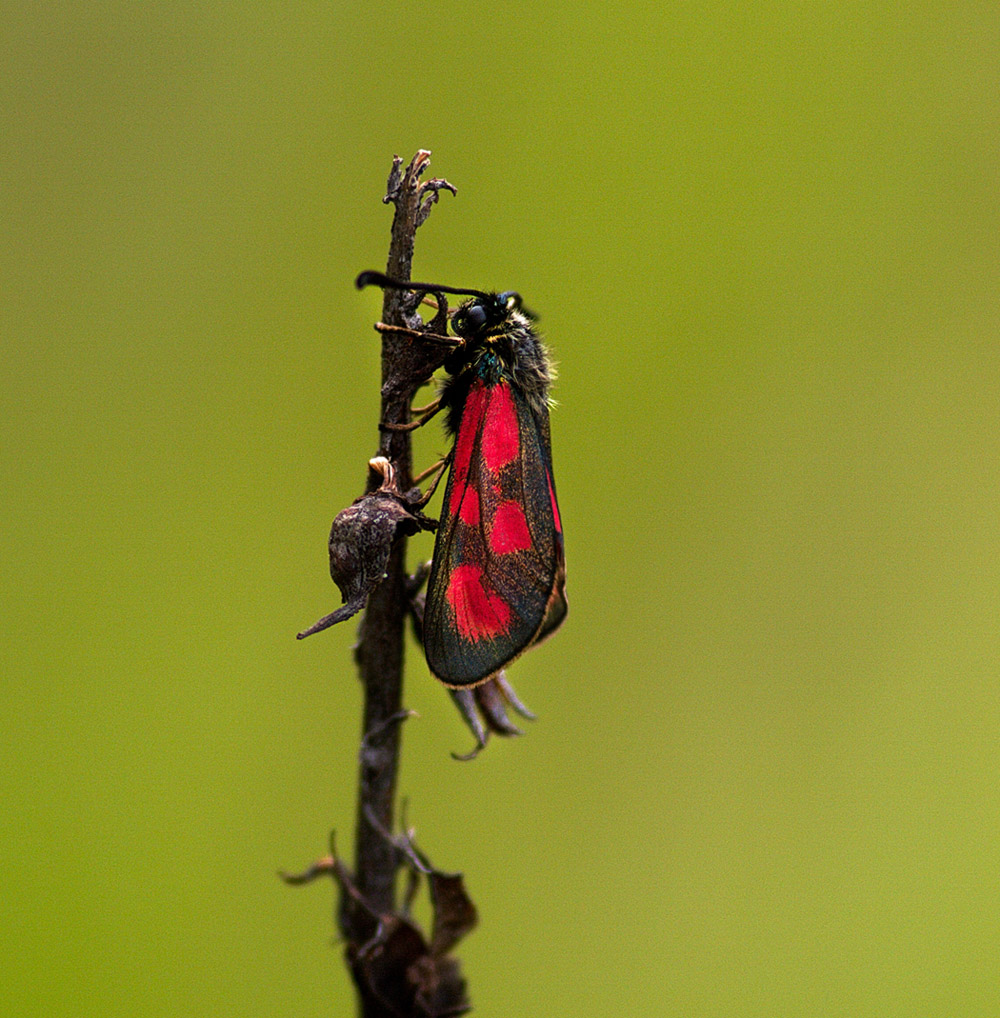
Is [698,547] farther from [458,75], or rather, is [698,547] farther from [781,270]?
[458,75]

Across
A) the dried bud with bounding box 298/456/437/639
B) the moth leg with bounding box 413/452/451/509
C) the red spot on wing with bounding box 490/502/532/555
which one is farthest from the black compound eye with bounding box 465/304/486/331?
the dried bud with bounding box 298/456/437/639

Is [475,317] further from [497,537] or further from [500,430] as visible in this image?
[497,537]

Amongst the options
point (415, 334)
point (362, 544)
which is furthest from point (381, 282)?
point (362, 544)

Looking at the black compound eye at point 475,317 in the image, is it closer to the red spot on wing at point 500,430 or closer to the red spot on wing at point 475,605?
the red spot on wing at point 500,430

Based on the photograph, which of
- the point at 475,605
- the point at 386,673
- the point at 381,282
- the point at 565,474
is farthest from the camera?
the point at 565,474

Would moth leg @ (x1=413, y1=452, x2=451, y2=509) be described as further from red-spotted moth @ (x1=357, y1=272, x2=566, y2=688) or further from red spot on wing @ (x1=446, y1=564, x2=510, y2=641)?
red spot on wing @ (x1=446, y1=564, x2=510, y2=641)


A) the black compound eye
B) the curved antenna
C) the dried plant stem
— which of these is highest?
the curved antenna
